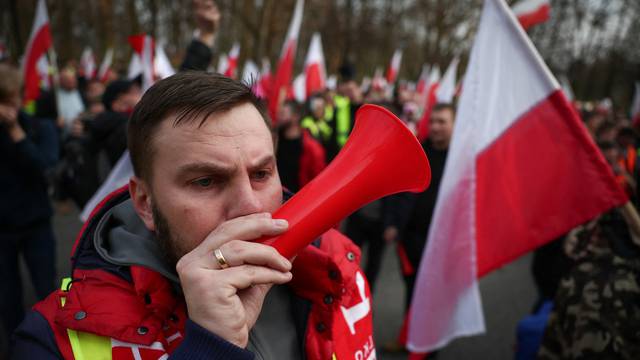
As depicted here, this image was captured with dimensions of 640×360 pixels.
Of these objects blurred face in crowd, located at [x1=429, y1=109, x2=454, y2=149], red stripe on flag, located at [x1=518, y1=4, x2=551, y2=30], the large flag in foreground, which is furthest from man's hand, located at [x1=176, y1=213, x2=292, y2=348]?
blurred face in crowd, located at [x1=429, y1=109, x2=454, y2=149]

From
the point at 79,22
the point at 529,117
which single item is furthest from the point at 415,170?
the point at 79,22

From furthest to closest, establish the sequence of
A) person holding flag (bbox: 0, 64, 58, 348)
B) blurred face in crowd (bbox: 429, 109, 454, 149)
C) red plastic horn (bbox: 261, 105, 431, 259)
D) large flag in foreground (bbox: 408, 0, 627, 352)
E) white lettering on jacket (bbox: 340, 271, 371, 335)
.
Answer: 1. blurred face in crowd (bbox: 429, 109, 454, 149)
2. person holding flag (bbox: 0, 64, 58, 348)
3. large flag in foreground (bbox: 408, 0, 627, 352)
4. white lettering on jacket (bbox: 340, 271, 371, 335)
5. red plastic horn (bbox: 261, 105, 431, 259)

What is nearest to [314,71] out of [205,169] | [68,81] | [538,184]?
[68,81]

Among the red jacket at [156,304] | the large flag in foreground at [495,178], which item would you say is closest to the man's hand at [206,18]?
the large flag in foreground at [495,178]

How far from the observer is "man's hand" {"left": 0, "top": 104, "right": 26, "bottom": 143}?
2.88 metres

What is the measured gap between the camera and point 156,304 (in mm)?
1077

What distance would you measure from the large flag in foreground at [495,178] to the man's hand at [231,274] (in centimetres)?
177

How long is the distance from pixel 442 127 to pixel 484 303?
2282mm

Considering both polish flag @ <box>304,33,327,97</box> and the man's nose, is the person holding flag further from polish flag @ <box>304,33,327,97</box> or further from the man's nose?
polish flag @ <box>304,33,327,97</box>

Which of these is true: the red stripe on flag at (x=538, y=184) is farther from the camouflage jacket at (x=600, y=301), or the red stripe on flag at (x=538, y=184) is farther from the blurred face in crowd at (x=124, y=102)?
the blurred face in crowd at (x=124, y=102)

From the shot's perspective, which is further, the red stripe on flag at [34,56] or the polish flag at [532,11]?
the red stripe on flag at [34,56]

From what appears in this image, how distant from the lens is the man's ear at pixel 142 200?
46.6 inches

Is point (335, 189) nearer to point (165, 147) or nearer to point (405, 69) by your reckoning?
point (165, 147)

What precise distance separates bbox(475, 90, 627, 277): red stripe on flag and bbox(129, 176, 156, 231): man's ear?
5.99 feet
